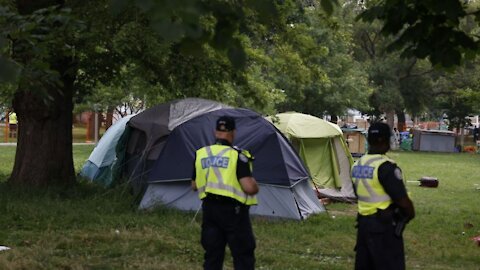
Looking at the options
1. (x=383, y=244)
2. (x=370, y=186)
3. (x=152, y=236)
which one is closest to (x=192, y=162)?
(x=152, y=236)

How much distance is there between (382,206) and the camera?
5.31 m

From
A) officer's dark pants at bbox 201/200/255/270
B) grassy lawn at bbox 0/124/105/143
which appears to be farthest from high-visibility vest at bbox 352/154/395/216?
grassy lawn at bbox 0/124/105/143

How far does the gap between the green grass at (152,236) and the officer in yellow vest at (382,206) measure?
2301 millimetres

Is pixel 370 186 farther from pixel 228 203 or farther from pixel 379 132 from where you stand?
pixel 228 203

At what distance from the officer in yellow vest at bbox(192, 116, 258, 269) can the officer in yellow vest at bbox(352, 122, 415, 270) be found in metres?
0.94

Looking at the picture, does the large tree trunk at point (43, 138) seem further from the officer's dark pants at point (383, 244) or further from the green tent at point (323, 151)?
the officer's dark pants at point (383, 244)

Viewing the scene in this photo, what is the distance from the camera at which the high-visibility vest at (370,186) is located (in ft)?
17.4

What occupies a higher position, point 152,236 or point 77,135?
point 152,236

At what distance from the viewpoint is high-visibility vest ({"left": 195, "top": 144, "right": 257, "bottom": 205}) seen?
579 centimetres

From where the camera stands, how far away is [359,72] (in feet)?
124

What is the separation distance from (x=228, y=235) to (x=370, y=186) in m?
1.26

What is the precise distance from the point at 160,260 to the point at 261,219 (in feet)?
11.2

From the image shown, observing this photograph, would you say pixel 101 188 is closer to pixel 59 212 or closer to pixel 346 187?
pixel 59 212

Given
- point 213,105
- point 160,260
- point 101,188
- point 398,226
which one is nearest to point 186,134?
point 213,105
